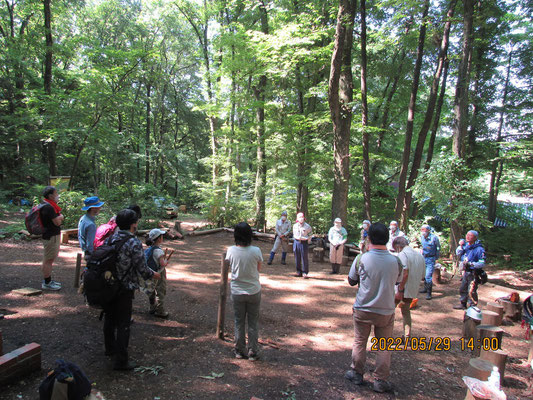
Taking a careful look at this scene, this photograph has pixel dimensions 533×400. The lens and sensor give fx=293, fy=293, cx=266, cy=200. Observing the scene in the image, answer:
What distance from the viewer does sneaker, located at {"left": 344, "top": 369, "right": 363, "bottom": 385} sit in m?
3.42

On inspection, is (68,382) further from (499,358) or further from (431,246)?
(431,246)

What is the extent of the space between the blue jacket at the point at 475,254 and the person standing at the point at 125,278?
20.6 feet

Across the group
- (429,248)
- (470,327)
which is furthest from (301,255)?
(470,327)

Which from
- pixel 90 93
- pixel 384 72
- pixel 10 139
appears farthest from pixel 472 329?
pixel 10 139

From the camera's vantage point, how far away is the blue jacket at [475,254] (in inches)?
237

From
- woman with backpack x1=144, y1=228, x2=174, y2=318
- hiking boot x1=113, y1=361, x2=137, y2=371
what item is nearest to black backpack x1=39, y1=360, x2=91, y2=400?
hiking boot x1=113, y1=361, x2=137, y2=371

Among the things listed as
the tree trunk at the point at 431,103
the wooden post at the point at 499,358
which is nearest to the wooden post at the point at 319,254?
the tree trunk at the point at 431,103

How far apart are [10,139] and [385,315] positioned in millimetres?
19527

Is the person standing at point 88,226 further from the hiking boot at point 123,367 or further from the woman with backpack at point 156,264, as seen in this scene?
the hiking boot at point 123,367

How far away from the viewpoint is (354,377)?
136 inches

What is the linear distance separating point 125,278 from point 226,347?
1.83 metres

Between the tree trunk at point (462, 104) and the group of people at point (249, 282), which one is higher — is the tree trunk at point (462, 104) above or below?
above

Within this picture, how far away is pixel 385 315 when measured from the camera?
3.19 metres

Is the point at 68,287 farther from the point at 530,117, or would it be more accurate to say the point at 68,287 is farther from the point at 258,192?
the point at 530,117
